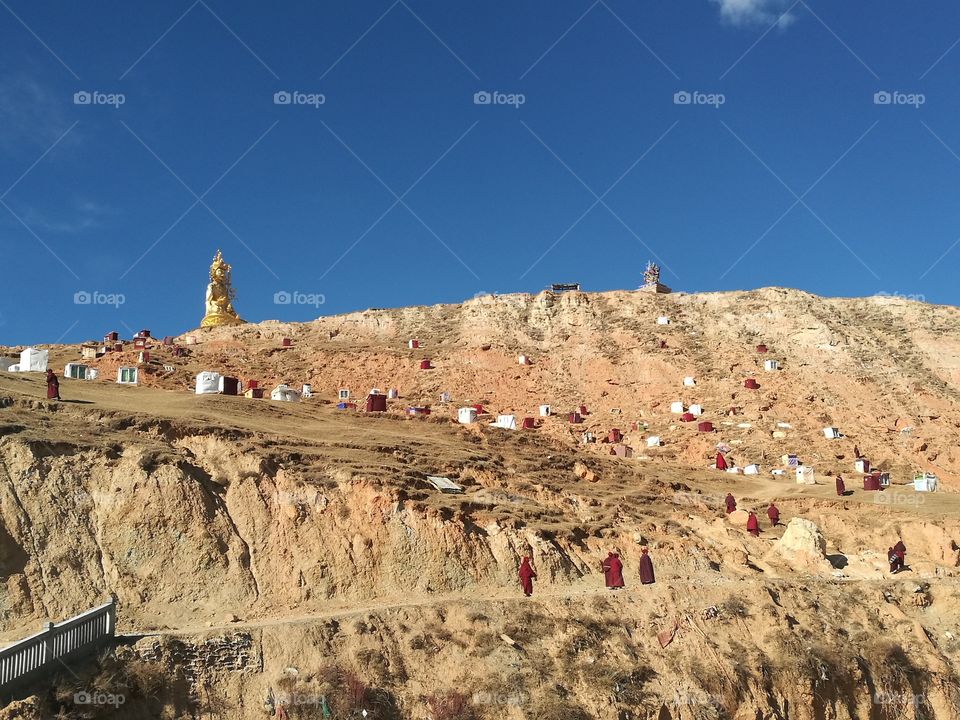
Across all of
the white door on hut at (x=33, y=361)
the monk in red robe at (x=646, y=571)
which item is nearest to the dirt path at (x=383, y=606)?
the monk in red robe at (x=646, y=571)

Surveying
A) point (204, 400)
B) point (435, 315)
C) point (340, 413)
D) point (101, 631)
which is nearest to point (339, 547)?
point (101, 631)

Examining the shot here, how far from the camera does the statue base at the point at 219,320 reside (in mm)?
56938

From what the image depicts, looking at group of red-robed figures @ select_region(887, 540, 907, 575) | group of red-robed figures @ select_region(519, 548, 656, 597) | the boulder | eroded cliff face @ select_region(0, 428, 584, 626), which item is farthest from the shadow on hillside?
eroded cliff face @ select_region(0, 428, 584, 626)

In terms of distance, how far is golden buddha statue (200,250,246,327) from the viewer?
5738 centimetres

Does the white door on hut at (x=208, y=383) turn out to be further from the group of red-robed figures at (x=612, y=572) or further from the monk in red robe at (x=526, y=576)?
the monk in red robe at (x=526, y=576)

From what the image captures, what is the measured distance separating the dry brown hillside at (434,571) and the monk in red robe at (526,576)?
266 mm

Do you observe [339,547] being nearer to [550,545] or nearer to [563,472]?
[550,545]

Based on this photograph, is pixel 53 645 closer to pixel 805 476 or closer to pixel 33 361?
pixel 33 361

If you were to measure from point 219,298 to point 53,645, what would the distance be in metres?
47.0

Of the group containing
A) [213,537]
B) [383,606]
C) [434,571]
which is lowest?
[383,606]

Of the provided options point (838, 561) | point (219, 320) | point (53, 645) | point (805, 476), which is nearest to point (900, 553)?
point (838, 561)

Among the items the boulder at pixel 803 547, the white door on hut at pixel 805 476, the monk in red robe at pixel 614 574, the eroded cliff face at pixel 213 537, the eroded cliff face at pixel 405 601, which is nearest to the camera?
the eroded cliff face at pixel 405 601

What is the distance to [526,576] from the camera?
1989cm

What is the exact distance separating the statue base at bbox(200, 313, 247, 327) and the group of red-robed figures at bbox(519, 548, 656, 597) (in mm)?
40372
